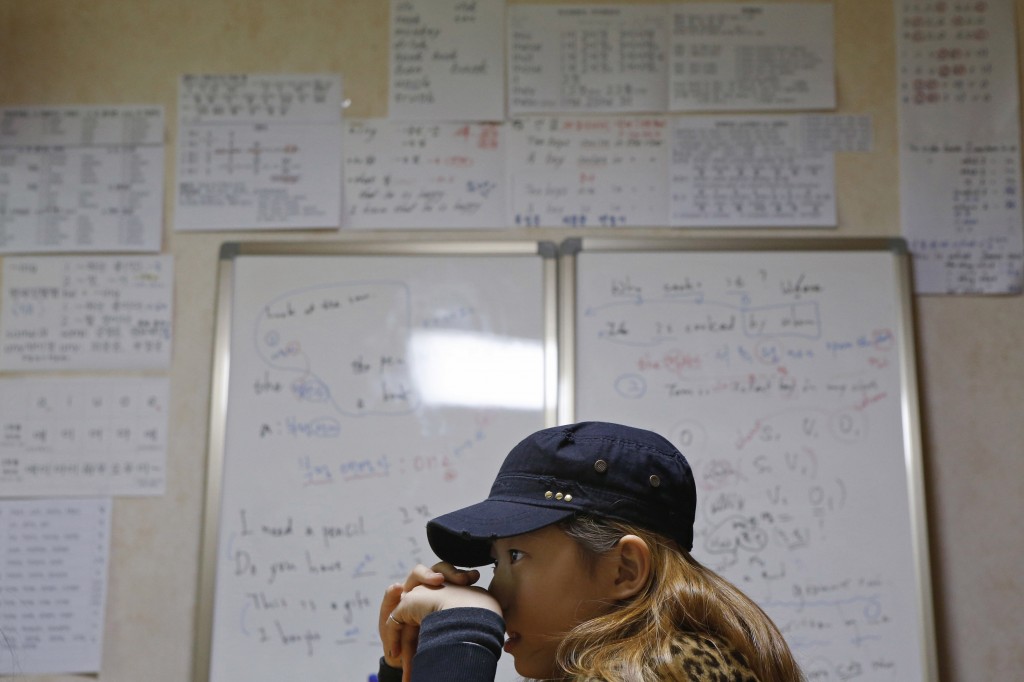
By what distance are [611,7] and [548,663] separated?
1.87m

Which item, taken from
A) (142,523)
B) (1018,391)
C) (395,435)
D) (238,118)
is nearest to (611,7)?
(238,118)

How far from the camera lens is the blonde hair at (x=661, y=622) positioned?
94cm

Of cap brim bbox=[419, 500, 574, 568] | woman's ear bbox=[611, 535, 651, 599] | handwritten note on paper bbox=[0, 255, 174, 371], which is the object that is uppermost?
handwritten note on paper bbox=[0, 255, 174, 371]

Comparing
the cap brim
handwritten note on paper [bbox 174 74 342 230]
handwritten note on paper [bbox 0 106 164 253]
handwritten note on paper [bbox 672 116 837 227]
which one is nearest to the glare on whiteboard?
handwritten note on paper [bbox 174 74 342 230]

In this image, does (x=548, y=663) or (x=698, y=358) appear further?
(x=698, y=358)

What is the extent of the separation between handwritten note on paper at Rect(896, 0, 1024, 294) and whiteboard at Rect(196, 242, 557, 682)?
0.96 metres

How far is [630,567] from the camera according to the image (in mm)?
1025

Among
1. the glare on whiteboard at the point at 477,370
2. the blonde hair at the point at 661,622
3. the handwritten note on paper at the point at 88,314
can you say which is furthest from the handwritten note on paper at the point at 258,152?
the blonde hair at the point at 661,622

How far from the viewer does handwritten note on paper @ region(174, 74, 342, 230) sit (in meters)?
2.38

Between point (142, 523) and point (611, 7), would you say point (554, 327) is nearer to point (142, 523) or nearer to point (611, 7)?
point (611, 7)

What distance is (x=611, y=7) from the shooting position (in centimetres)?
242

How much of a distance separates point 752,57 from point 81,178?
1.76 meters

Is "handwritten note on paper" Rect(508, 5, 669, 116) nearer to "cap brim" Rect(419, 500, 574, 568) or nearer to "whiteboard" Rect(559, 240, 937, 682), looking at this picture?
"whiteboard" Rect(559, 240, 937, 682)

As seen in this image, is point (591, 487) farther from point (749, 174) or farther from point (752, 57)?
point (752, 57)
